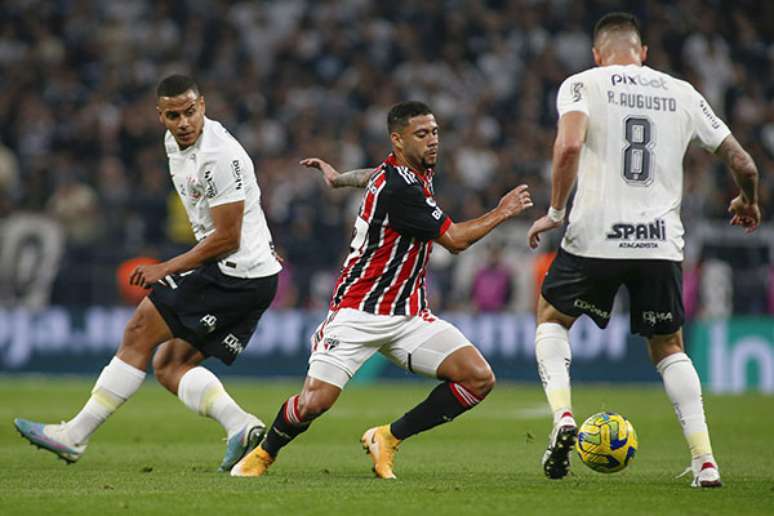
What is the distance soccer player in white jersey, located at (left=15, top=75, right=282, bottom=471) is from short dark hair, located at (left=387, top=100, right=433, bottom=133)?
103 cm

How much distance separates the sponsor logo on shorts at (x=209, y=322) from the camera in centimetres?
830

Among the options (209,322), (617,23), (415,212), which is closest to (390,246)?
(415,212)

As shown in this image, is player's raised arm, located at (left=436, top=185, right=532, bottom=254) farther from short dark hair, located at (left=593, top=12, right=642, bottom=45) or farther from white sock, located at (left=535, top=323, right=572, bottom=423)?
short dark hair, located at (left=593, top=12, right=642, bottom=45)

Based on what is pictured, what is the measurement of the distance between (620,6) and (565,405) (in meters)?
16.2

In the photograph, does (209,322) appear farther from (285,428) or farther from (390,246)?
(390,246)

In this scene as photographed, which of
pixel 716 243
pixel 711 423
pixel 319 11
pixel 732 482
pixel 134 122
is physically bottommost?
pixel 732 482

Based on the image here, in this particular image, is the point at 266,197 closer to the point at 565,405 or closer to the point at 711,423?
the point at 711,423

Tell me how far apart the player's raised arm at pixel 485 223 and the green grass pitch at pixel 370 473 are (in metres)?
1.34

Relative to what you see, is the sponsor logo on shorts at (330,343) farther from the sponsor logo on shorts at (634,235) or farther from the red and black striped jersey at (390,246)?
the sponsor logo on shorts at (634,235)

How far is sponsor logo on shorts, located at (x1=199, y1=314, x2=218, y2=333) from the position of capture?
8.30 m

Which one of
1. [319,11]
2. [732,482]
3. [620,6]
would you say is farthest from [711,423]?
[319,11]

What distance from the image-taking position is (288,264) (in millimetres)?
19094

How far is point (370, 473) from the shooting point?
8258 millimetres

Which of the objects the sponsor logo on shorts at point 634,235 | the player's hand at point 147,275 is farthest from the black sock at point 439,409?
the player's hand at point 147,275
